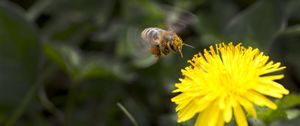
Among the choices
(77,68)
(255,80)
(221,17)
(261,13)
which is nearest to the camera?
(255,80)

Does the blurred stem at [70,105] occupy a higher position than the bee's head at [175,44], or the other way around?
the blurred stem at [70,105]

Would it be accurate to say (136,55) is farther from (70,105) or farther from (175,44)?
(175,44)

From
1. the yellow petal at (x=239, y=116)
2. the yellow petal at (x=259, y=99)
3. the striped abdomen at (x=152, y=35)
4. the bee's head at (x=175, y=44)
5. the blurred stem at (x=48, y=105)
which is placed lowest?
the yellow petal at (x=239, y=116)

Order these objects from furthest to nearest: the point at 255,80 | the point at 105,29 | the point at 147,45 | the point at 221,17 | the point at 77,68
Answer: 1. the point at 105,29
2. the point at 221,17
3. the point at 77,68
4. the point at 147,45
5. the point at 255,80

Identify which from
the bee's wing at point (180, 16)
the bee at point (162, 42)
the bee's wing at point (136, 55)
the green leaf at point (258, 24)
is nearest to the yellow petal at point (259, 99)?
the bee at point (162, 42)

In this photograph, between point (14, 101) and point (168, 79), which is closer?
point (168, 79)

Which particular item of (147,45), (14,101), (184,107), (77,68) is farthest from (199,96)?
(14,101)

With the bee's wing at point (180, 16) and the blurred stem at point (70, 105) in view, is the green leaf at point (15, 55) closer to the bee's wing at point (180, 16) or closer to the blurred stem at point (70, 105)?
the blurred stem at point (70, 105)

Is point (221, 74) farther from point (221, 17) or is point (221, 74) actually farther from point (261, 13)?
point (221, 17)
